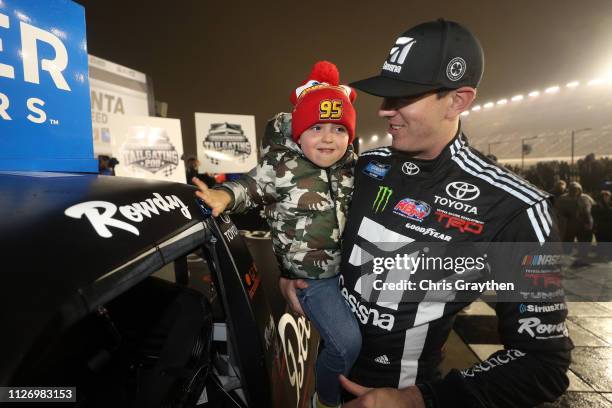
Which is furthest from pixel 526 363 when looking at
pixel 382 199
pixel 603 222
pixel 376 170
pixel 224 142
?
pixel 603 222

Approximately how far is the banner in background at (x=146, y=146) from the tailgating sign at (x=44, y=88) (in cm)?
321

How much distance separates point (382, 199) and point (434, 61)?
57cm

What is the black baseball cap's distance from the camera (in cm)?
136

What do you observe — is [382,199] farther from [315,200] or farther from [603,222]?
[603,222]

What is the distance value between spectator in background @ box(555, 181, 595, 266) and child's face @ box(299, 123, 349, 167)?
744cm

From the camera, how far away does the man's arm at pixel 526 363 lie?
42.4 inches

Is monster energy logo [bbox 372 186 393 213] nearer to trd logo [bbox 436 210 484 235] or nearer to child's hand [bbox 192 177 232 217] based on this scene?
trd logo [bbox 436 210 484 235]

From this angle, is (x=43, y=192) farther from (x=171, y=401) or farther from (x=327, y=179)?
(x=327, y=179)

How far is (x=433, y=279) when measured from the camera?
133 cm

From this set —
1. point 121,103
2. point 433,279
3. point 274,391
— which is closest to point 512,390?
point 433,279

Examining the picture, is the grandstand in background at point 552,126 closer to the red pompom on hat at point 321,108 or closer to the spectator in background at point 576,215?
the spectator in background at point 576,215

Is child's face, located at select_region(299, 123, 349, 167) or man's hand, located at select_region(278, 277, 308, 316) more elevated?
child's face, located at select_region(299, 123, 349, 167)

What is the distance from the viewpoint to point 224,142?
712 cm

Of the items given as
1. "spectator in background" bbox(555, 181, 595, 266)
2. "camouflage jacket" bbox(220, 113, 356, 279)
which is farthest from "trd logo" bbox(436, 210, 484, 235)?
"spectator in background" bbox(555, 181, 595, 266)
